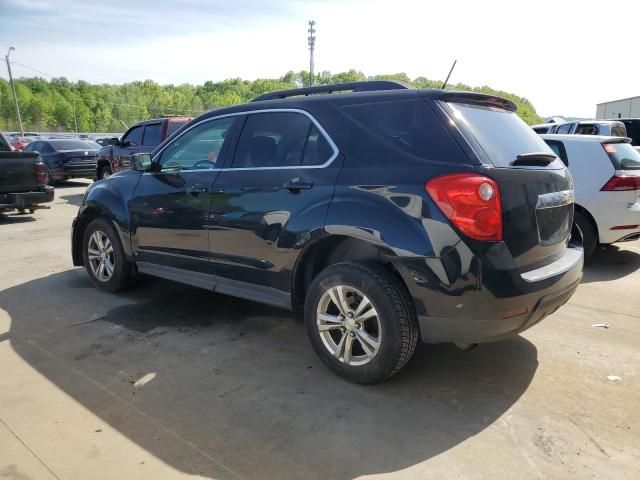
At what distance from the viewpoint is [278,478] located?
2.38m

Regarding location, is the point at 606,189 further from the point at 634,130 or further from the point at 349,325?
the point at 634,130

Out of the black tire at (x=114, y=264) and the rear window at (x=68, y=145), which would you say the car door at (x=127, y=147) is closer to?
the rear window at (x=68, y=145)

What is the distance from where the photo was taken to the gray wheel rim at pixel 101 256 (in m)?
5.12

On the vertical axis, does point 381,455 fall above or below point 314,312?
below

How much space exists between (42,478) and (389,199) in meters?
2.25

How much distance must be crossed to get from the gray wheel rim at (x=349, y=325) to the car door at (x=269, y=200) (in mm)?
381

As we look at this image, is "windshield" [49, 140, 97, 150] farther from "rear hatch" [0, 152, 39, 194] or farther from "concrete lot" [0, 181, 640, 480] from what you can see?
"concrete lot" [0, 181, 640, 480]

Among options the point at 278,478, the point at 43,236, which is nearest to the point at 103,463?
the point at 278,478

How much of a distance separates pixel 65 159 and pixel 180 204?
539 inches

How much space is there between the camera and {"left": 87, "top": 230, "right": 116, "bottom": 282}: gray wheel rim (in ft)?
16.8

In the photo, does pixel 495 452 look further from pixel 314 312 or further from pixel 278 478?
pixel 314 312

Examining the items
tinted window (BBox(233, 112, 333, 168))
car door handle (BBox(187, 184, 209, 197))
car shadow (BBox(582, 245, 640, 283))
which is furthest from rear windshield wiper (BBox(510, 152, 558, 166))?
car shadow (BBox(582, 245, 640, 283))

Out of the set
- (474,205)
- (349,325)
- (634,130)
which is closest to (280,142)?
(349,325)

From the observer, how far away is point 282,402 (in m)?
3.06
